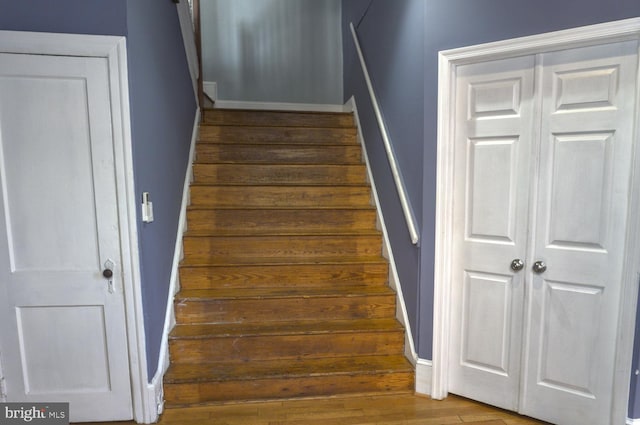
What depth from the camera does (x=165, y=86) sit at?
2.19 m

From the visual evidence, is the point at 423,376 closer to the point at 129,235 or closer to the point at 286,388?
the point at 286,388

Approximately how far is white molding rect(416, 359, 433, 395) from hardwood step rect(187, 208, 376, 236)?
3.31 ft

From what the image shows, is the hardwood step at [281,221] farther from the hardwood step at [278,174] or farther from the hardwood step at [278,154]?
the hardwood step at [278,154]

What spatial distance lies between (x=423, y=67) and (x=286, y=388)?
6.45ft

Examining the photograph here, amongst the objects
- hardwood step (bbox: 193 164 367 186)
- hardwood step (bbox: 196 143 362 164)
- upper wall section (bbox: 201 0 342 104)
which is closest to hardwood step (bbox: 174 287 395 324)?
hardwood step (bbox: 193 164 367 186)

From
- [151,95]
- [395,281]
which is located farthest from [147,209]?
[395,281]

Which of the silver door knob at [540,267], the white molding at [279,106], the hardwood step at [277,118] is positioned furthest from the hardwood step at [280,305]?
the white molding at [279,106]

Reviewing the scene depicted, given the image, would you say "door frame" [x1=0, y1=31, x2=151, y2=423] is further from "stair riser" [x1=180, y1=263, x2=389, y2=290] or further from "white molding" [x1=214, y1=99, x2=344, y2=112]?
"white molding" [x1=214, y1=99, x2=344, y2=112]

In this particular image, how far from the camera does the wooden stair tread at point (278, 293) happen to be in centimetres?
223

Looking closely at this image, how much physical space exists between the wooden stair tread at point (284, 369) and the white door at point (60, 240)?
0.32 meters

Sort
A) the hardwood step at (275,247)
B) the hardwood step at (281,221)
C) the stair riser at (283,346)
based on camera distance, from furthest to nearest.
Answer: the hardwood step at (281,221)
the hardwood step at (275,247)
the stair riser at (283,346)

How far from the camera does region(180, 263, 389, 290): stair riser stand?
238 cm

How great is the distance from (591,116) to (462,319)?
121 centimetres

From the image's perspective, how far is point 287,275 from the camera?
2443 millimetres
